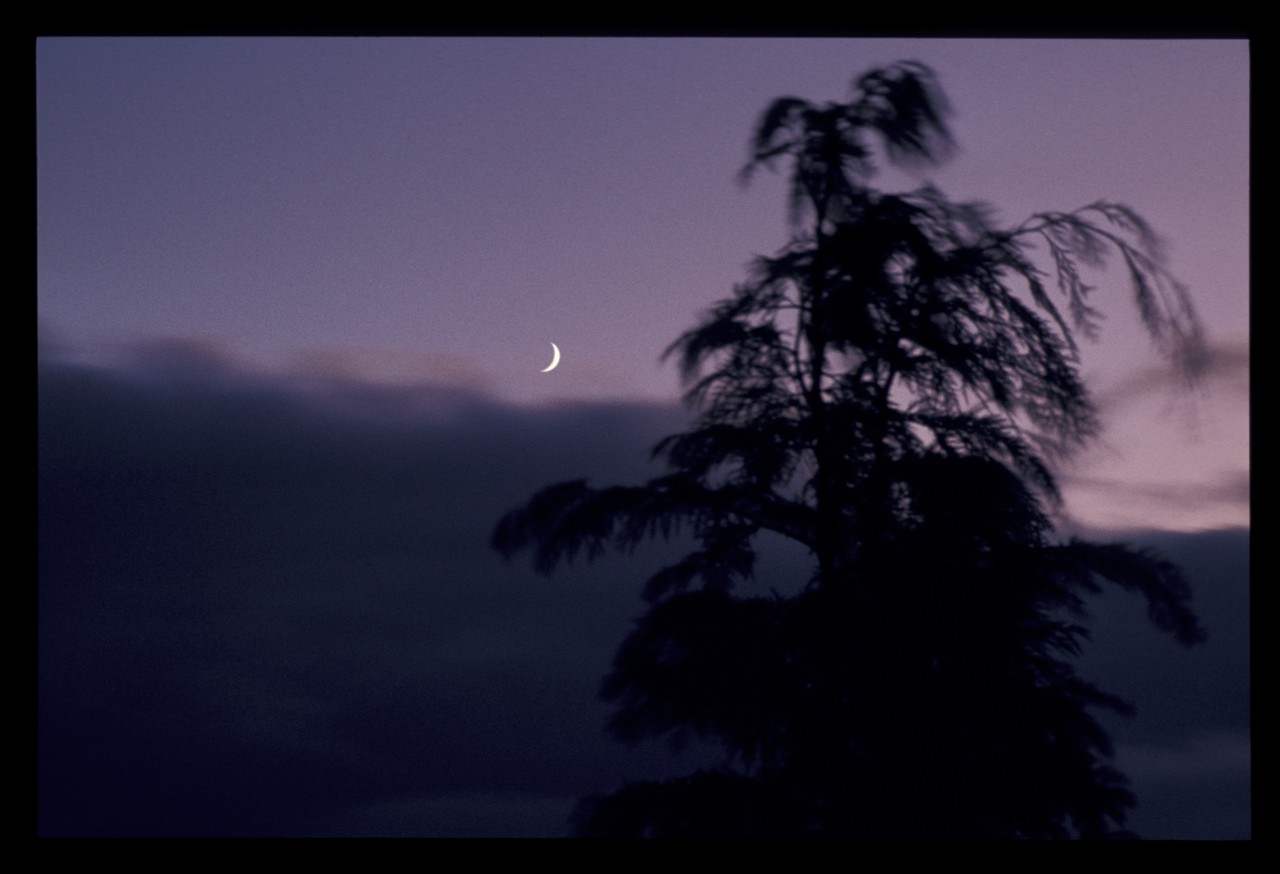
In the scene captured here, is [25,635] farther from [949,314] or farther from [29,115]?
[949,314]

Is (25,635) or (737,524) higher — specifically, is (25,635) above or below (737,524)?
below

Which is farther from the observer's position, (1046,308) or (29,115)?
(1046,308)

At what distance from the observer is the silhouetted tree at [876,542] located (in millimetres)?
5699

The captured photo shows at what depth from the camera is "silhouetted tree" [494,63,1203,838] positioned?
5.70 metres

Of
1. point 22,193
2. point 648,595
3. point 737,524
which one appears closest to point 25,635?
point 22,193

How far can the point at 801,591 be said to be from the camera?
593 cm

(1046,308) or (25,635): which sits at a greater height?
(1046,308)

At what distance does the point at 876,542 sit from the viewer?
19.2 feet

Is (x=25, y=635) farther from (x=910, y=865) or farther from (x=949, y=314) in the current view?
(x=949, y=314)

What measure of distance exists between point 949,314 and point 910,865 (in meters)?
2.72

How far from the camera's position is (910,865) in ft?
15.9
